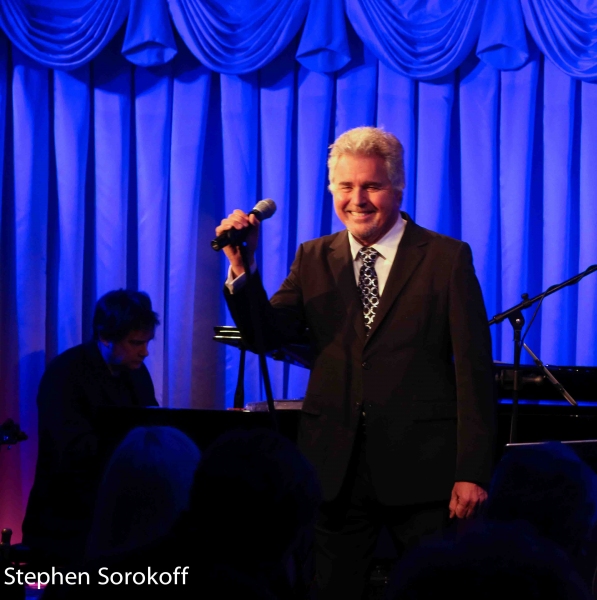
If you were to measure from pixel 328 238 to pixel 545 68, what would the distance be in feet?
8.85

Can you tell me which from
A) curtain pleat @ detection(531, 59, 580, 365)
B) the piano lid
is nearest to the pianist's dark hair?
the piano lid

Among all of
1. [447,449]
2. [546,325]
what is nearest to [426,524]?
[447,449]

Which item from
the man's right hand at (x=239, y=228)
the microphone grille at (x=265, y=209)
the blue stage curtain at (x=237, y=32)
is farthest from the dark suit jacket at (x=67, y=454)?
the blue stage curtain at (x=237, y=32)

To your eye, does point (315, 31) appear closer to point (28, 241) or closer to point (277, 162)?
point (277, 162)

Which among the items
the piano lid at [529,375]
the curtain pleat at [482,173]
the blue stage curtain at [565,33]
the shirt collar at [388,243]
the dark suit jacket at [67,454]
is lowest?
the dark suit jacket at [67,454]

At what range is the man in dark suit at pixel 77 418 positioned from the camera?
144 inches

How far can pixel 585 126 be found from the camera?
481cm

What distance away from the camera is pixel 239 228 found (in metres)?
2.24

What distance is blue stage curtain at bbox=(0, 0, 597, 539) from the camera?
190 inches

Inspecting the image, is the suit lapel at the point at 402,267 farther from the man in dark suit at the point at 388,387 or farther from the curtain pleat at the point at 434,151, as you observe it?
the curtain pleat at the point at 434,151

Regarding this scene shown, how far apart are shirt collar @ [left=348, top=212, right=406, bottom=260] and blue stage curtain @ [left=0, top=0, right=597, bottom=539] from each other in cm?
236

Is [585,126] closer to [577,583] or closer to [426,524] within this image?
[426,524]

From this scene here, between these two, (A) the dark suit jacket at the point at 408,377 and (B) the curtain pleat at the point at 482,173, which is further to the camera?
(B) the curtain pleat at the point at 482,173

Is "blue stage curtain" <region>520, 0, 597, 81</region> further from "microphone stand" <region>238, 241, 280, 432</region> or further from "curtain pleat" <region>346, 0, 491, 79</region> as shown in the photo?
"microphone stand" <region>238, 241, 280, 432</region>
